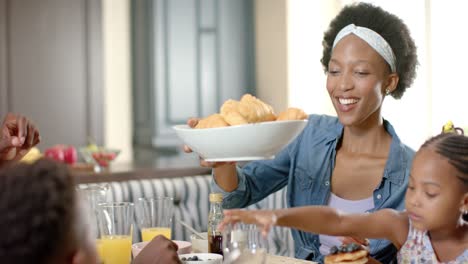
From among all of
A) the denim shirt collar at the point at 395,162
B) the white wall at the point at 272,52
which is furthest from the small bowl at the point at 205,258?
the white wall at the point at 272,52

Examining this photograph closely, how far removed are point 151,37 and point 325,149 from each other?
8.70ft

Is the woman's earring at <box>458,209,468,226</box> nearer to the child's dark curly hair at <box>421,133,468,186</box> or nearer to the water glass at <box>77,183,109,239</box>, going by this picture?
the child's dark curly hair at <box>421,133,468,186</box>

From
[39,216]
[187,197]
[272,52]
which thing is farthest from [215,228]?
[272,52]

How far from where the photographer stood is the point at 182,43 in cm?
463

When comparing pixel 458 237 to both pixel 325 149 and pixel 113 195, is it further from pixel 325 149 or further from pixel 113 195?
pixel 113 195

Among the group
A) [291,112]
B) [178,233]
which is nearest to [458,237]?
[291,112]

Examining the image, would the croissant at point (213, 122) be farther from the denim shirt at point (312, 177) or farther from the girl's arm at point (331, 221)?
the denim shirt at point (312, 177)

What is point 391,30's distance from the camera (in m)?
2.05

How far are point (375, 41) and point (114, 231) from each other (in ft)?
3.02

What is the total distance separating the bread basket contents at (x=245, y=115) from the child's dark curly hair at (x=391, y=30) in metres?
0.59

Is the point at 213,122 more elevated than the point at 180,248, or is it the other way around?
the point at 213,122

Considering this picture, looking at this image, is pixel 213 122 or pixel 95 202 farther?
pixel 95 202

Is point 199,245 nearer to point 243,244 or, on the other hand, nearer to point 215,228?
point 215,228

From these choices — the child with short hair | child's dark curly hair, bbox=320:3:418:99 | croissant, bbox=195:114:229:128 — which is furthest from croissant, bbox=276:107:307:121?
the child with short hair
